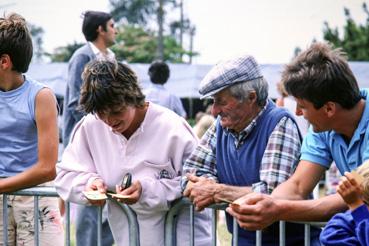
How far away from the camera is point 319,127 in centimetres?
296

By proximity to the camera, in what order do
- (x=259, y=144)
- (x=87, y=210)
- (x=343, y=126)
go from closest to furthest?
(x=343, y=126), (x=259, y=144), (x=87, y=210)

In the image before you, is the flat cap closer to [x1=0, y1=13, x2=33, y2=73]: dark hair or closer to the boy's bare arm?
the boy's bare arm

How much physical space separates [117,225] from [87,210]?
1456mm

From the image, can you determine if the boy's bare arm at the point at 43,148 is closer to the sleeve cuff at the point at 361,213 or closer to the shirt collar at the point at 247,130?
the shirt collar at the point at 247,130

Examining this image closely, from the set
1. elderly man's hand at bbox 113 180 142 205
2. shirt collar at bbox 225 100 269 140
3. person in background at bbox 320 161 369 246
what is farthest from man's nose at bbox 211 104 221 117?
person in background at bbox 320 161 369 246

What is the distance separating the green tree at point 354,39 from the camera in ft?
108

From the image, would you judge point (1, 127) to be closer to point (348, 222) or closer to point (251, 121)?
point (251, 121)

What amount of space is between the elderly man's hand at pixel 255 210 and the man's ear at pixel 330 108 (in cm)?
42

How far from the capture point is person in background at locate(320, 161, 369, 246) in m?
2.60

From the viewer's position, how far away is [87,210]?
4977mm

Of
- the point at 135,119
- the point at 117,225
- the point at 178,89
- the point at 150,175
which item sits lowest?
the point at 178,89

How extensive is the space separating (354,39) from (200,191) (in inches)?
1254

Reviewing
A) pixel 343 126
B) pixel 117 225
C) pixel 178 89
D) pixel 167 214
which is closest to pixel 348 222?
pixel 343 126

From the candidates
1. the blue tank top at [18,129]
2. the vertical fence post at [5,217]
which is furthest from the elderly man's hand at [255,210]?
the vertical fence post at [5,217]
